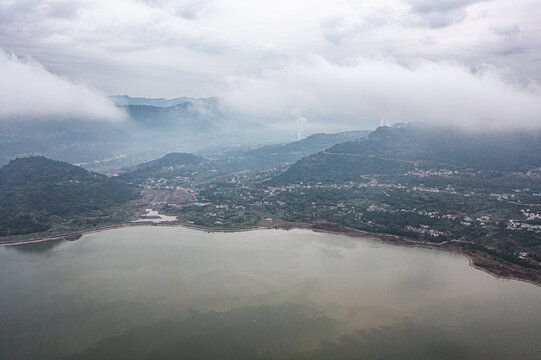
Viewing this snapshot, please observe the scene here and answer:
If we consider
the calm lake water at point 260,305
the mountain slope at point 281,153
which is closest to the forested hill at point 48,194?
the calm lake water at point 260,305

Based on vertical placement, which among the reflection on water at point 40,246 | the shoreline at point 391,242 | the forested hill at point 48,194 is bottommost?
the shoreline at point 391,242

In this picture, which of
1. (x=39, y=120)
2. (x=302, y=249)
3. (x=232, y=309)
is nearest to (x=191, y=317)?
(x=232, y=309)

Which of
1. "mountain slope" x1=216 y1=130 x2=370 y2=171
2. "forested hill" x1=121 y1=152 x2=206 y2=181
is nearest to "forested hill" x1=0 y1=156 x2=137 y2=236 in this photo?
"forested hill" x1=121 y1=152 x2=206 y2=181

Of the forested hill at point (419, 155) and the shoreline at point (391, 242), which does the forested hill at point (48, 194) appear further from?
the forested hill at point (419, 155)

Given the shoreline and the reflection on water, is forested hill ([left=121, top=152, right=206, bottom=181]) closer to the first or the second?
the shoreline

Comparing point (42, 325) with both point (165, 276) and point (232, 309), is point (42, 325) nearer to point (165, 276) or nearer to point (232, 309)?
point (165, 276)

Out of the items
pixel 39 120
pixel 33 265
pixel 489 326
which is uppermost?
pixel 39 120
